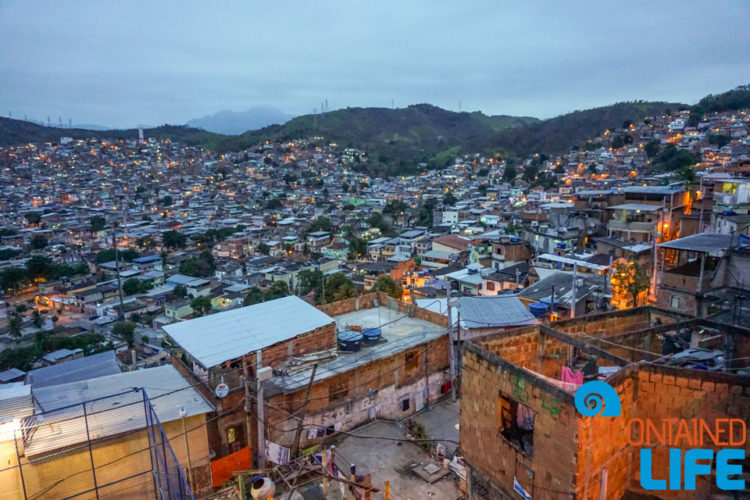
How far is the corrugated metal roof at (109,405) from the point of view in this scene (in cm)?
712

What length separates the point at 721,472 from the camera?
4930 millimetres

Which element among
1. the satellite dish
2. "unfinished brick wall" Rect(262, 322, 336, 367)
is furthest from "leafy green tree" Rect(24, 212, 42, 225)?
the satellite dish

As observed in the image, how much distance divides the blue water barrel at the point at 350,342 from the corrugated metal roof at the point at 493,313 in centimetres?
336

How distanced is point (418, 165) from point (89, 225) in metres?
70.1

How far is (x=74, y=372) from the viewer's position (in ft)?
47.2

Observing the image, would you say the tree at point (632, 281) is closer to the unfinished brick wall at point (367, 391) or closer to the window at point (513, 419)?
the unfinished brick wall at point (367, 391)

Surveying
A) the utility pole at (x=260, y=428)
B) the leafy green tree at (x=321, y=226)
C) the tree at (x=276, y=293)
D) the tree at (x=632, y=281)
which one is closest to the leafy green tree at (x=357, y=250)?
the leafy green tree at (x=321, y=226)

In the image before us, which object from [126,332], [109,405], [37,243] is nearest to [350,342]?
[109,405]

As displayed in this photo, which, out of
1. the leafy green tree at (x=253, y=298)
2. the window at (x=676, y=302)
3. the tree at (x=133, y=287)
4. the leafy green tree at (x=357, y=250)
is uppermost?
the window at (x=676, y=302)

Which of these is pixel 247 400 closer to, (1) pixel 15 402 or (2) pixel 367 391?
(2) pixel 367 391

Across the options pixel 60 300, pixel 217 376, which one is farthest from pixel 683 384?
pixel 60 300

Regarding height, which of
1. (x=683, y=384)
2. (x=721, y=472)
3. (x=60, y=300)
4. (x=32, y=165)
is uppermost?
(x=32, y=165)

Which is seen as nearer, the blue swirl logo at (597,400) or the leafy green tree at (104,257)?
the blue swirl logo at (597,400)

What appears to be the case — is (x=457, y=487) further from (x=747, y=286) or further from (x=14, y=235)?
(x=14, y=235)
